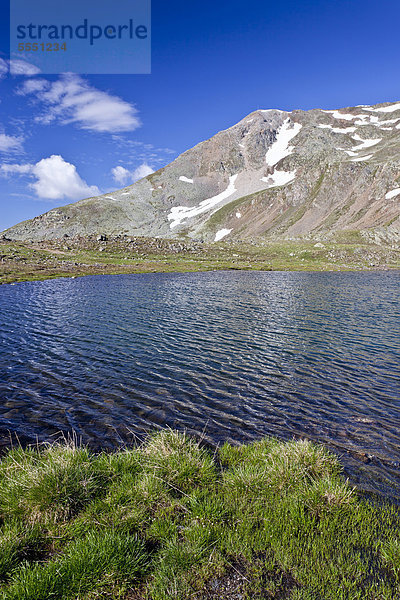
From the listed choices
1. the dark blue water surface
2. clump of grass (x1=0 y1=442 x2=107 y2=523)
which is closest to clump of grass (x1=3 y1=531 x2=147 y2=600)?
clump of grass (x1=0 y1=442 x2=107 y2=523)

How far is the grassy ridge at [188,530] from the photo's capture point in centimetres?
611

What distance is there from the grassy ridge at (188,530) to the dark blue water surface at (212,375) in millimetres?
2765

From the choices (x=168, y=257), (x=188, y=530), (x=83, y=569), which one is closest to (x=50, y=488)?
(x=83, y=569)

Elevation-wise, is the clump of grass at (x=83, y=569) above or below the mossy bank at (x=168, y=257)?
below

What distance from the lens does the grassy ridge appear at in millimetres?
6106

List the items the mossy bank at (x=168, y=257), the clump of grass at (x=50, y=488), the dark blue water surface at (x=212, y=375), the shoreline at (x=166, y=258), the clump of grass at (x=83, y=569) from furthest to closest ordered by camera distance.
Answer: the mossy bank at (x=168, y=257) → the shoreline at (x=166, y=258) → the dark blue water surface at (x=212, y=375) → the clump of grass at (x=50, y=488) → the clump of grass at (x=83, y=569)

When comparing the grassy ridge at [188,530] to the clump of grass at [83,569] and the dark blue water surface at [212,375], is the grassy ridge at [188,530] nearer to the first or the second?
the clump of grass at [83,569]

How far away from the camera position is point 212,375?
811 inches

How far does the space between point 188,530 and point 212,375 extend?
13359 millimetres

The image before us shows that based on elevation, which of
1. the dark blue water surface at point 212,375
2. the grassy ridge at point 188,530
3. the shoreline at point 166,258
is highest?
the shoreline at point 166,258

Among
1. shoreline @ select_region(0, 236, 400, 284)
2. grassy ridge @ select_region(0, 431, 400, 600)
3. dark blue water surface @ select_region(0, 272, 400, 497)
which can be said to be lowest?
Result: dark blue water surface @ select_region(0, 272, 400, 497)

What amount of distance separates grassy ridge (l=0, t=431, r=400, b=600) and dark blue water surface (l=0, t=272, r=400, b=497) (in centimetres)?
277

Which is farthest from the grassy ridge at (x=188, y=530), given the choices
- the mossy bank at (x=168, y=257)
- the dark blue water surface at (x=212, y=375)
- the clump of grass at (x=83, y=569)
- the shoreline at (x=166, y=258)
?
the shoreline at (x=166, y=258)

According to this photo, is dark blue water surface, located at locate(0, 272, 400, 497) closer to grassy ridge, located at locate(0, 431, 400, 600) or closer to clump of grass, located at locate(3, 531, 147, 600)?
grassy ridge, located at locate(0, 431, 400, 600)
